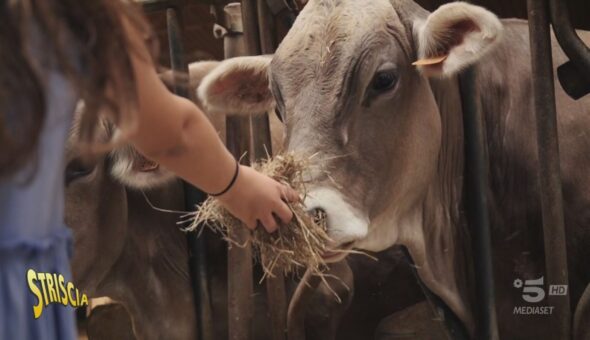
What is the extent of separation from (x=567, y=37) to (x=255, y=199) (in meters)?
1.41

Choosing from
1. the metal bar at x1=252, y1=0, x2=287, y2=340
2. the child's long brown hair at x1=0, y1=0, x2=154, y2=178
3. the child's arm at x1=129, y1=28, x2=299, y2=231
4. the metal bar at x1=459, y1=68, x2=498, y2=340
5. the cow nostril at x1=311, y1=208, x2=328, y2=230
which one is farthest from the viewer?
the metal bar at x1=252, y1=0, x2=287, y2=340

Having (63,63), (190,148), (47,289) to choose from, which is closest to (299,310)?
(190,148)

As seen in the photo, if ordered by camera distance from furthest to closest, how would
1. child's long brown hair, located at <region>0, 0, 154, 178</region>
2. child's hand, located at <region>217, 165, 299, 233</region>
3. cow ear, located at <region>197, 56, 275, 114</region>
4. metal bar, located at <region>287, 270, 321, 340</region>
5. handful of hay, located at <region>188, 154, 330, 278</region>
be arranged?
metal bar, located at <region>287, 270, 321, 340</region>
cow ear, located at <region>197, 56, 275, 114</region>
handful of hay, located at <region>188, 154, 330, 278</region>
child's hand, located at <region>217, 165, 299, 233</region>
child's long brown hair, located at <region>0, 0, 154, 178</region>

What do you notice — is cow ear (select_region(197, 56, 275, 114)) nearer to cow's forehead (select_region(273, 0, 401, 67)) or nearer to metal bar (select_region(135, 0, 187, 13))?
cow's forehead (select_region(273, 0, 401, 67))

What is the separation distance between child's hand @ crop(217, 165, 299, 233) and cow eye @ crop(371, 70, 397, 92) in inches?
40.4

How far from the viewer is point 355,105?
2516mm

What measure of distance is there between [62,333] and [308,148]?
50.9 inches

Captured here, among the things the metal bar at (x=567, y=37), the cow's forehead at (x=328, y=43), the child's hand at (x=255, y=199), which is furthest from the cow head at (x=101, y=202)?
the child's hand at (x=255, y=199)

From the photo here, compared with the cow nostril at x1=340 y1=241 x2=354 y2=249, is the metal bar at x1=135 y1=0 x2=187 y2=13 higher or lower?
higher

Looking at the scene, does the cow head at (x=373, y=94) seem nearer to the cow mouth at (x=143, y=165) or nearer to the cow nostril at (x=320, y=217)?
the cow nostril at (x=320, y=217)

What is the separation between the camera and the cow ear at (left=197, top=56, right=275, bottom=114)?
9.39ft

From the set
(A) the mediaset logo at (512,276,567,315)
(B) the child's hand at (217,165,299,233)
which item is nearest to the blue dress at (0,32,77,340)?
(B) the child's hand at (217,165,299,233)

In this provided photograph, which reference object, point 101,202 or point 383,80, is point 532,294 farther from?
point 101,202

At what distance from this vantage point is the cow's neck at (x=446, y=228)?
2.77 m
